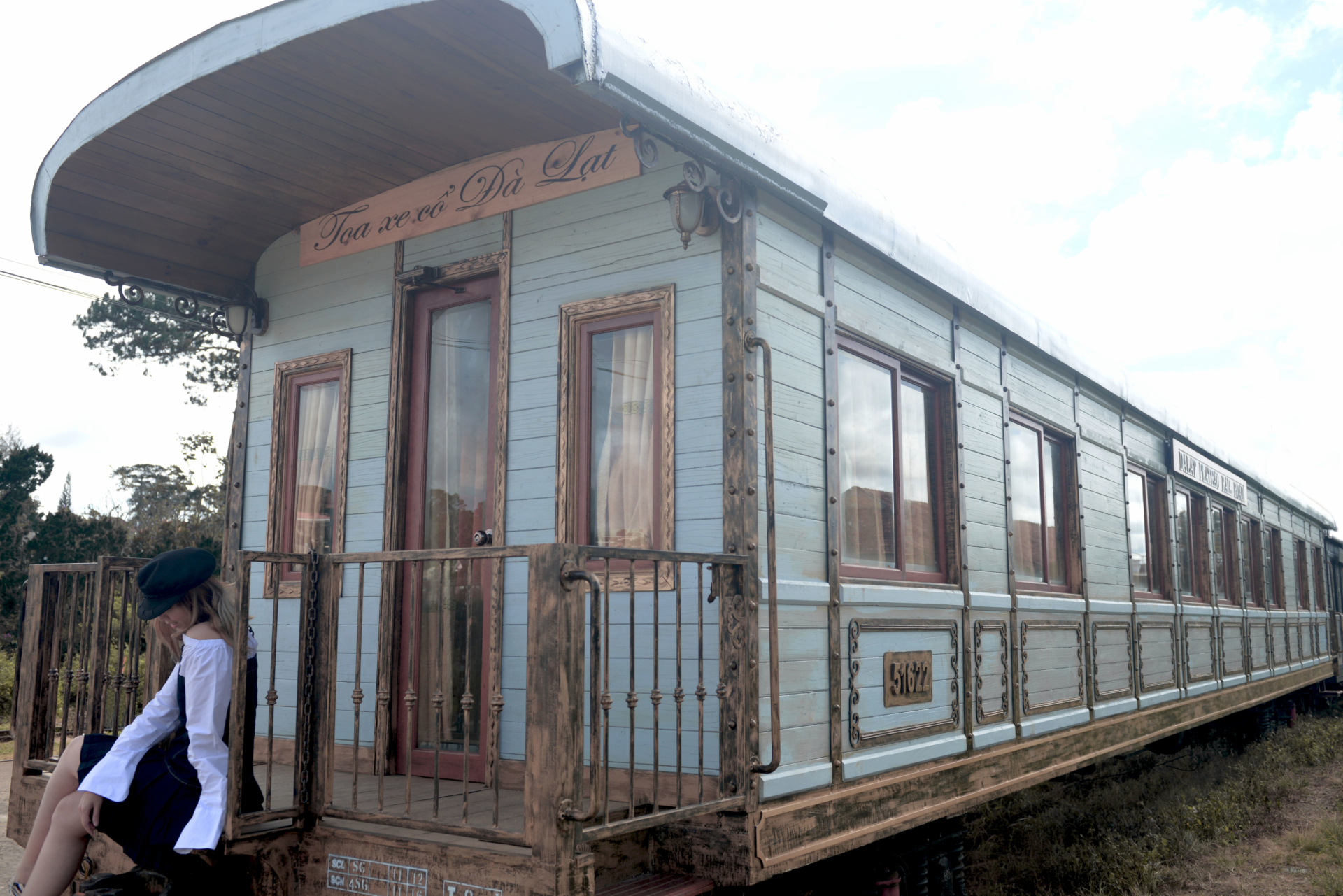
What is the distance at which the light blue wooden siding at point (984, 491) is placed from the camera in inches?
227

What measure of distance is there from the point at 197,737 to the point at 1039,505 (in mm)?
5287

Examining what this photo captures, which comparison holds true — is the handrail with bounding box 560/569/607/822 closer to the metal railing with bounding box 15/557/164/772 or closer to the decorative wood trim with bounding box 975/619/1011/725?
the metal railing with bounding box 15/557/164/772

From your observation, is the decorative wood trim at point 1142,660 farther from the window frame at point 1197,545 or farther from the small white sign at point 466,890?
the small white sign at point 466,890

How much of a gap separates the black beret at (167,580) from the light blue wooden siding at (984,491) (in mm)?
3740

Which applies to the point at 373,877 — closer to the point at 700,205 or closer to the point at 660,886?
the point at 660,886

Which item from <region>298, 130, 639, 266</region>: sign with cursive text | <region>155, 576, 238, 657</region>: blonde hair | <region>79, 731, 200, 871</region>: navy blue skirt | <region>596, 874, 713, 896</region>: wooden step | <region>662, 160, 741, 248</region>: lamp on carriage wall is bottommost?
<region>596, 874, 713, 896</region>: wooden step

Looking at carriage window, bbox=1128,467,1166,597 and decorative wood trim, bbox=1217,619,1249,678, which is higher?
carriage window, bbox=1128,467,1166,597

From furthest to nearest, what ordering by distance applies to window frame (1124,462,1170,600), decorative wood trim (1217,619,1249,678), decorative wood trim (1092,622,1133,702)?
decorative wood trim (1217,619,1249,678), window frame (1124,462,1170,600), decorative wood trim (1092,622,1133,702)

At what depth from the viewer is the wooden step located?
11.6 feet

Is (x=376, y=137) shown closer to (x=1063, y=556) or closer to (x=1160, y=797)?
(x=1063, y=556)

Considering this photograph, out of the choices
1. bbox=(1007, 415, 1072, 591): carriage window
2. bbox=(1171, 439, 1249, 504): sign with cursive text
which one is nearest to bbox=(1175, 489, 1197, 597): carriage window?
bbox=(1171, 439, 1249, 504): sign with cursive text

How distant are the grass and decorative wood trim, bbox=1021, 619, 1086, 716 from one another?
119 cm

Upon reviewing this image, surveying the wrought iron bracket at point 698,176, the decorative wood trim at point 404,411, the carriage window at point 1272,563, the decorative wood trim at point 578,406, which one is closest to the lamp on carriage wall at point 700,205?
the wrought iron bracket at point 698,176

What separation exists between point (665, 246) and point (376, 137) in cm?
148
